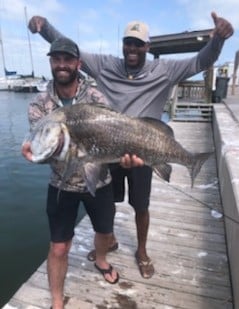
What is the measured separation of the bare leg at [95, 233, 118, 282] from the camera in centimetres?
308

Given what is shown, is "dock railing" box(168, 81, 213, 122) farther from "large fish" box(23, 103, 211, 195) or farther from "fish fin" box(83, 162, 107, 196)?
"fish fin" box(83, 162, 107, 196)

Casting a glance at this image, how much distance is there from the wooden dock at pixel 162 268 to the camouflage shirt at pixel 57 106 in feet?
3.65

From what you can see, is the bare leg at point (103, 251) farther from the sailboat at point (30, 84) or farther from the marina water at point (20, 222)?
the sailboat at point (30, 84)

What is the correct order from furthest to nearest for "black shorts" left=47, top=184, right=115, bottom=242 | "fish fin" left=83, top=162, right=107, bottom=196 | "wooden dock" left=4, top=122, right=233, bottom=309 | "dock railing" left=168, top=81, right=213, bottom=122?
"dock railing" left=168, top=81, right=213, bottom=122 < "wooden dock" left=4, top=122, right=233, bottom=309 < "black shorts" left=47, top=184, right=115, bottom=242 < "fish fin" left=83, top=162, right=107, bottom=196

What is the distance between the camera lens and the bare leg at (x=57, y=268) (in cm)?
267

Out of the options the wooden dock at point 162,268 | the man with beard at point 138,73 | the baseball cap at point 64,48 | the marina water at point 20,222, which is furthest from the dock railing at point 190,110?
the baseball cap at point 64,48

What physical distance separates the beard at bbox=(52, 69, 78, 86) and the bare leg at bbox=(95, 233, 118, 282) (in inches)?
Answer: 52.9

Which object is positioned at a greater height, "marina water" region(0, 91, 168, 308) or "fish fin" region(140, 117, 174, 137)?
"fish fin" region(140, 117, 174, 137)

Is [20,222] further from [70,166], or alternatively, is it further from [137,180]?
[70,166]

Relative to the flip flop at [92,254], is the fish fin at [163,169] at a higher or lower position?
higher

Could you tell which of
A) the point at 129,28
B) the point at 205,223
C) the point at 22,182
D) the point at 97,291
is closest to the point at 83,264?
the point at 97,291

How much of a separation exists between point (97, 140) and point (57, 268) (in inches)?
43.5

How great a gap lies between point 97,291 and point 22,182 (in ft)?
24.3

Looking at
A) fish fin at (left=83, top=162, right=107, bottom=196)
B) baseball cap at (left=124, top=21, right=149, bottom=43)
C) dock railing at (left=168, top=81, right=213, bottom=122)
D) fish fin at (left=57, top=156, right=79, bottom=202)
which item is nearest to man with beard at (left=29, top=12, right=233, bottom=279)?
baseball cap at (left=124, top=21, right=149, bottom=43)
